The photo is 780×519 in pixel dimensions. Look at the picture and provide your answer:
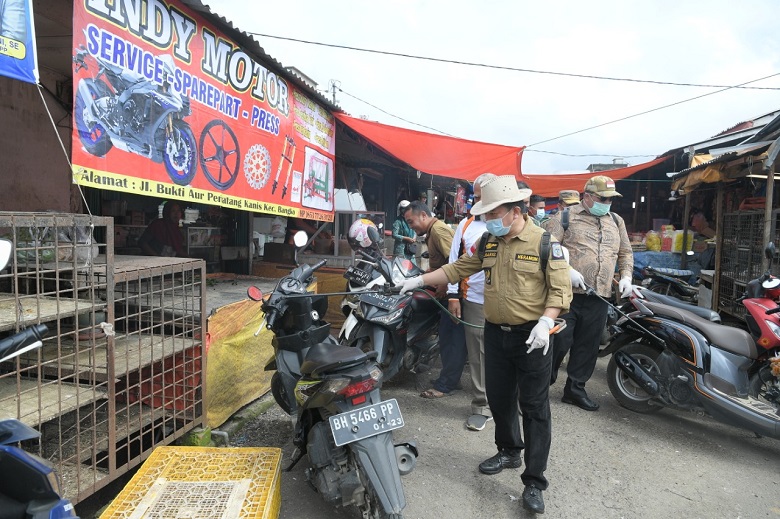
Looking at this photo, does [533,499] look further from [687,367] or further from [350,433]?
[687,367]

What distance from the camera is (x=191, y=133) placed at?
3658 millimetres

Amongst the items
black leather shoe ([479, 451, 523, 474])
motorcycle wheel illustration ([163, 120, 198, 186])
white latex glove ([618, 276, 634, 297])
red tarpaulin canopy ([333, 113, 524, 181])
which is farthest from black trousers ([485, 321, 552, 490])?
red tarpaulin canopy ([333, 113, 524, 181])

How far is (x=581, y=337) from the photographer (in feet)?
14.0

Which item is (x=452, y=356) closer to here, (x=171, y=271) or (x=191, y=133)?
(x=171, y=271)

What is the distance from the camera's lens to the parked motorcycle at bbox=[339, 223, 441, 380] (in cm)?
400

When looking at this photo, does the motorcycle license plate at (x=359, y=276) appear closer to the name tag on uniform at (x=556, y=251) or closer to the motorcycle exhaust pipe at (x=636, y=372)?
the name tag on uniform at (x=556, y=251)

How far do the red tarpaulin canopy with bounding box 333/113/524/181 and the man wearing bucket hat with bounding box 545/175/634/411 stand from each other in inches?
126

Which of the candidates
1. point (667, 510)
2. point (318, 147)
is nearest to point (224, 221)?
point (318, 147)

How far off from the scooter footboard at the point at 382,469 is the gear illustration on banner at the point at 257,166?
9.41 feet

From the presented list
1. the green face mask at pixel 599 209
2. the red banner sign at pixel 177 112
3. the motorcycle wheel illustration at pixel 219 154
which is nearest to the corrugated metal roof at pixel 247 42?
the red banner sign at pixel 177 112

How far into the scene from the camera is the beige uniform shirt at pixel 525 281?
2.65m

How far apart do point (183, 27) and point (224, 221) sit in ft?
11.7

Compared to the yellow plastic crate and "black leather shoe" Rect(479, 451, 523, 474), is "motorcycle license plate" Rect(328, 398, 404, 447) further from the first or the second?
"black leather shoe" Rect(479, 451, 523, 474)

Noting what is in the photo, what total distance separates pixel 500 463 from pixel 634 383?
175 centimetres
